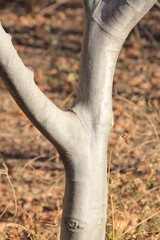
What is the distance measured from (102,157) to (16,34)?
633 cm

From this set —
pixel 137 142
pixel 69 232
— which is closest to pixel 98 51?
pixel 69 232

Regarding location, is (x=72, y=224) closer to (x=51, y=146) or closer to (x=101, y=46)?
(x=101, y=46)

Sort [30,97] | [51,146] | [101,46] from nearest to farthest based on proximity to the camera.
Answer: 1. [30,97]
2. [101,46]
3. [51,146]

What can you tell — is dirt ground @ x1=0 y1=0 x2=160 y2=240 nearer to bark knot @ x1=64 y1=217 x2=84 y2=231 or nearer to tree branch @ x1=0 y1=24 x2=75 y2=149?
bark knot @ x1=64 y1=217 x2=84 y2=231

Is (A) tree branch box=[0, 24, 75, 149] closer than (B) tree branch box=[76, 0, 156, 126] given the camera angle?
Yes

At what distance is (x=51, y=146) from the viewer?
5883 mm

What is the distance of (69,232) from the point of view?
9.26 ft

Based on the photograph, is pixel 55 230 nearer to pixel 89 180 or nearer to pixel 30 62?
pixel 89 180

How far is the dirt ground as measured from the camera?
3957mm

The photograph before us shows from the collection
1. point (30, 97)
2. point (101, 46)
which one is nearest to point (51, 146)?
point (101, 46)

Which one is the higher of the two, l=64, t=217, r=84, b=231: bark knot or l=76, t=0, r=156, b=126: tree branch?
l=76, t=0, r=156, b=126: tree branch

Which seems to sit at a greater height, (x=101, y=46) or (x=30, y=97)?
(x=101, y=46)

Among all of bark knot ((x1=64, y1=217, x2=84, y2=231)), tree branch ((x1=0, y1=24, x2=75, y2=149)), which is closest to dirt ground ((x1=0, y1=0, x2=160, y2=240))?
bark knot ((x1=64, y1=217, x2=84, y2=231))

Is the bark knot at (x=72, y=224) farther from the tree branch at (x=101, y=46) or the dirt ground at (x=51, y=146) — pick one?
the tree branch at (x=101, y=46)
